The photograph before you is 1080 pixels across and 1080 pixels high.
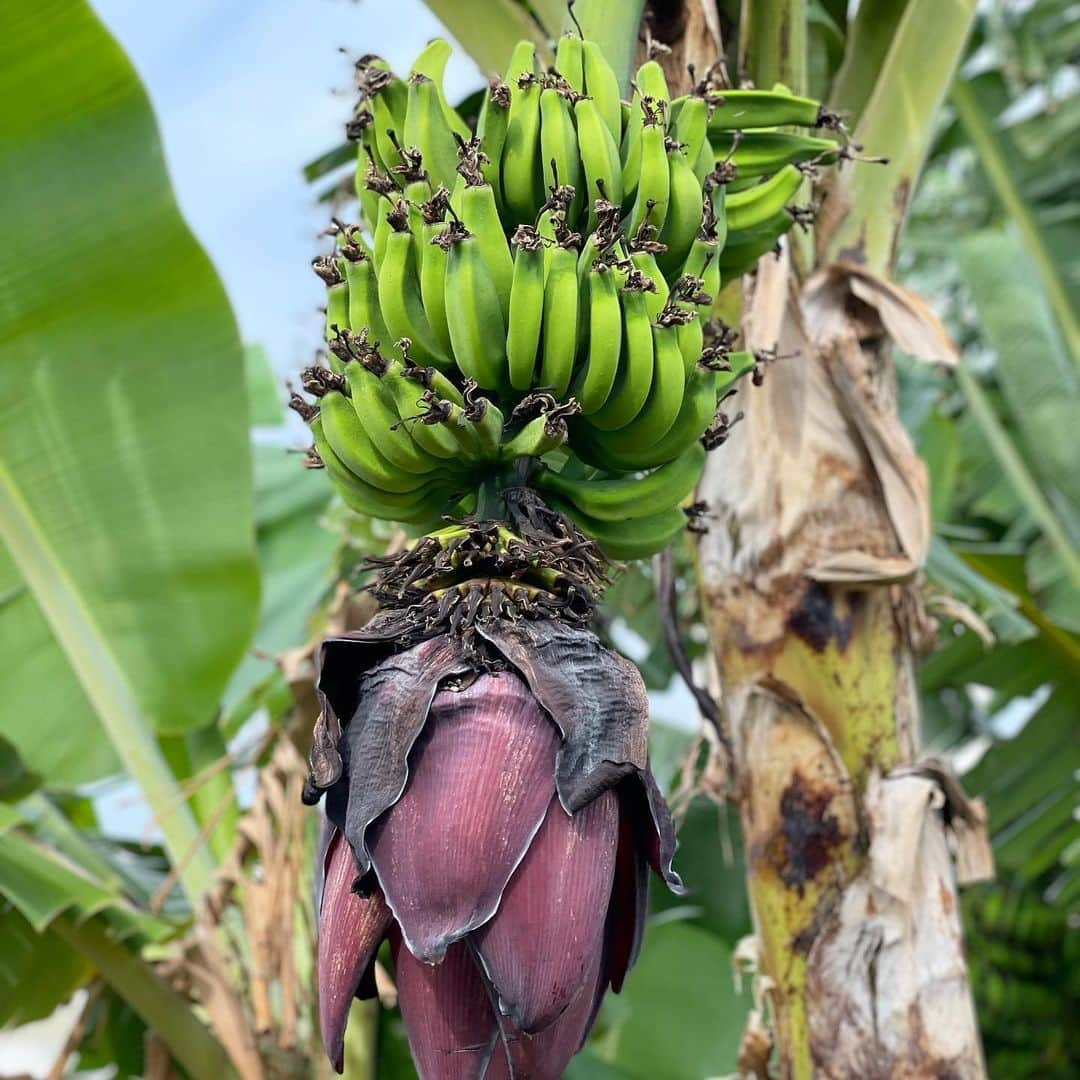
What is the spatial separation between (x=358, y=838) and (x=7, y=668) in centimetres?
156

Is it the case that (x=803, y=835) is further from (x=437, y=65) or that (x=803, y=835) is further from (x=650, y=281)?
(x=437, y=65)

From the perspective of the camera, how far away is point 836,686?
1291 millimetres

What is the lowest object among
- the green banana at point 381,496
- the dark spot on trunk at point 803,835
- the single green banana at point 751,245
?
the dark spot on trunk at point 803,835

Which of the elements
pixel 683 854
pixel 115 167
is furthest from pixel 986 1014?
pixel 115 167

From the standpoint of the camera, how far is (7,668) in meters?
1.99

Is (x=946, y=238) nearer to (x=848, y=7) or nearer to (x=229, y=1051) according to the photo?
(x=848, y=7)

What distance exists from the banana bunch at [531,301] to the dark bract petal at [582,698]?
139 millimetres

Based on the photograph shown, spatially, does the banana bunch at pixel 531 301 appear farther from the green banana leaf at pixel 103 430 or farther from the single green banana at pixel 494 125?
the green banana leaf at pixel 103 430

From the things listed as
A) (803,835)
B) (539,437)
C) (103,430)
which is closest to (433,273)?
(539,437)

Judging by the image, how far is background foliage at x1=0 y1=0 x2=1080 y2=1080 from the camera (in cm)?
167

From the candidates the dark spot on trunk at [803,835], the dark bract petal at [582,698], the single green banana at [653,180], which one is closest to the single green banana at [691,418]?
the single green banana at [653,180]

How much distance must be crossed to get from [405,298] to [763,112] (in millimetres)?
395

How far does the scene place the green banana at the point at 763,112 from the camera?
3.32 ft

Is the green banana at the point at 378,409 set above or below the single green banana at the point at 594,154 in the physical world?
below
